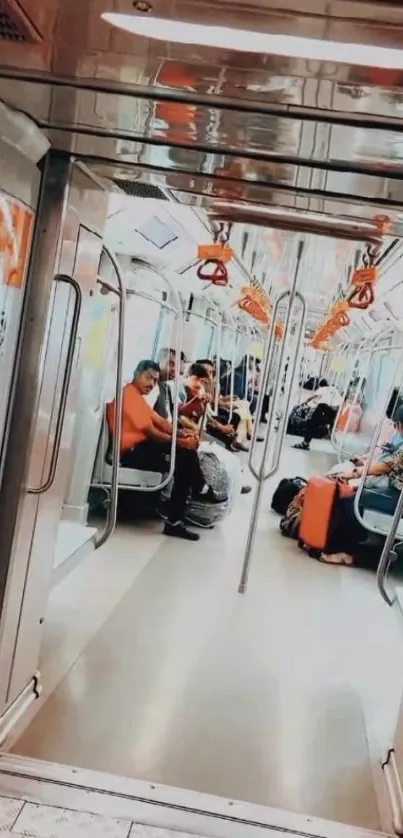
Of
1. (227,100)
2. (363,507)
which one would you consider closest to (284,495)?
(363,507)

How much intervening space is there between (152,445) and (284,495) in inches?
92.2

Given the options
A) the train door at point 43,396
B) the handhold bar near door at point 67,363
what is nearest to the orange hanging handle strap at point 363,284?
the train door at point 43,396

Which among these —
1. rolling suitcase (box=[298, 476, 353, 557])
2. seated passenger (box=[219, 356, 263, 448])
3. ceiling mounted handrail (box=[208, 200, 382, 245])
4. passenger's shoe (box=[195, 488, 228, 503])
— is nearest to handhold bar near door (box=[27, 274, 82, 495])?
ceiling mounted handrail (box=[208, 200, 382, 245])

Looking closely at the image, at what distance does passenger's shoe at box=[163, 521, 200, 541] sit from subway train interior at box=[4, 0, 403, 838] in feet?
0.24

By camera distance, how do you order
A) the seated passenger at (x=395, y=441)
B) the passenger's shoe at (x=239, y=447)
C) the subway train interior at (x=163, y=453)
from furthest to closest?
the passenger's shoe at (x=239, y=447) < the seated passenger at (x=395, y=441) < the subway train interior at (x=163, y=453)

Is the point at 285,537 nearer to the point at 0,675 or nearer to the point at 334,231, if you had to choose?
the point at 334,231

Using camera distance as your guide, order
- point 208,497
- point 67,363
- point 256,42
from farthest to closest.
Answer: point 208,497
point 67,363
point 256,42

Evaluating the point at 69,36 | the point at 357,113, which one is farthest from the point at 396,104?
the point at 69,36

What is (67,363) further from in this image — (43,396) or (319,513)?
(319,513)

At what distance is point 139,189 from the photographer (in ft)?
10.9

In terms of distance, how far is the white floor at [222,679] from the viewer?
310 centimetres

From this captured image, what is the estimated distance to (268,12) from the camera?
1.31 m

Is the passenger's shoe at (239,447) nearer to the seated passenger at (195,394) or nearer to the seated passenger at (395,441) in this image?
the seated passenger at (195,394)

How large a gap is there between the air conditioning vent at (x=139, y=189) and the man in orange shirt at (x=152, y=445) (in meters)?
3.42
